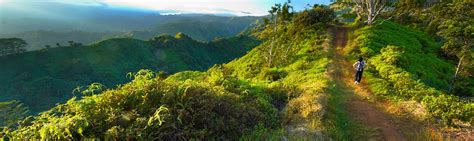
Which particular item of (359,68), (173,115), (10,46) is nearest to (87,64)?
(10,46)

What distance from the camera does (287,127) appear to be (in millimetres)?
11984

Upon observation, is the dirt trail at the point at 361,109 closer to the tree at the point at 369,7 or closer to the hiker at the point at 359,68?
the hiker at the point at 359,68

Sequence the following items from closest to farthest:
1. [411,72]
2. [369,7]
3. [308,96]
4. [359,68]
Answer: [308,96], [359,68], [411,72], [369,7]

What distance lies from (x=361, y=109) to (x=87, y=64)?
452 feet

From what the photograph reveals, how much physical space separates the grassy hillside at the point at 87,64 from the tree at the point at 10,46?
10.2 ft

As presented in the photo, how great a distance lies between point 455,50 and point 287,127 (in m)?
21.5

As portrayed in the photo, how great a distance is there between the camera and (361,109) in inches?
597

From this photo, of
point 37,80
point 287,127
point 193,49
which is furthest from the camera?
point 193,49

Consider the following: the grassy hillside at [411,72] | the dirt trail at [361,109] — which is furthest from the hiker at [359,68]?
the grassy hillside at [411,72]

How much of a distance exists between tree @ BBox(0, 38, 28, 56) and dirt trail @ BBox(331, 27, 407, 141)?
139549mm

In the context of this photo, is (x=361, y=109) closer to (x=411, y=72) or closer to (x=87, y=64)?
(x=411, y=72)

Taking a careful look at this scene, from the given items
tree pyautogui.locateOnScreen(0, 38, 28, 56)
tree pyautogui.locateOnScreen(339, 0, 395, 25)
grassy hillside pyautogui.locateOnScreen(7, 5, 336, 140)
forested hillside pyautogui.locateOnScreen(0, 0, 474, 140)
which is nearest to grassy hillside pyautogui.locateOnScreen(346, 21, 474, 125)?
forested hillside pyautogui.locateOnScreen(0, 0, 474, 140)

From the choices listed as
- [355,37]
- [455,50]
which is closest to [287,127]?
[455,50]

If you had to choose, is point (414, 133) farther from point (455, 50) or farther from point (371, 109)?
point (455, 50)
